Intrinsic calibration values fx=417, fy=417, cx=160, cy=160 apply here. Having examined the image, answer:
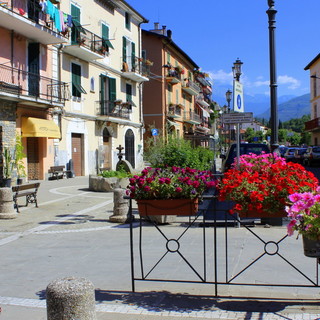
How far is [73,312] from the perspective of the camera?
2932mm

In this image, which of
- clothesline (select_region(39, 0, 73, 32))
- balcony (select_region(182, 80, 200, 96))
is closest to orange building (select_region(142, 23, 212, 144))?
balcony (select_region(182, 80, 200, 96))

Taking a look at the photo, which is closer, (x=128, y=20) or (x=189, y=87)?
(x=128, y=20)

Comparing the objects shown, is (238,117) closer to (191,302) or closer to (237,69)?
(191,302)

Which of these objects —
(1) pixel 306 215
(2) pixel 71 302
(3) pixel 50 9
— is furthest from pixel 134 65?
(2) pixel 71 302

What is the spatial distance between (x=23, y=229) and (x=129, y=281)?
15.6 feet

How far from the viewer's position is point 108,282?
16.9 ft

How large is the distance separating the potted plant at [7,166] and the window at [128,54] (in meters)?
14.2

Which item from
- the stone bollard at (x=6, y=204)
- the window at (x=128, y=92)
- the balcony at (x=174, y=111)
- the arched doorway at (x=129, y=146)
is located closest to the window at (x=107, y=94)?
the window at (x=128, y=92)

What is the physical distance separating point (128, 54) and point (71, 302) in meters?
29.6

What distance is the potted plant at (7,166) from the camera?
17234mm

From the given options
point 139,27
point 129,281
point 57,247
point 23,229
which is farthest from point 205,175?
point 139,27

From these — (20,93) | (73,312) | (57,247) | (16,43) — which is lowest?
(57,247)

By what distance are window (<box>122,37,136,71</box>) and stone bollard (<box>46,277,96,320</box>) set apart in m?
28.1

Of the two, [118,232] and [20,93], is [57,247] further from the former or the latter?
[20,93]
